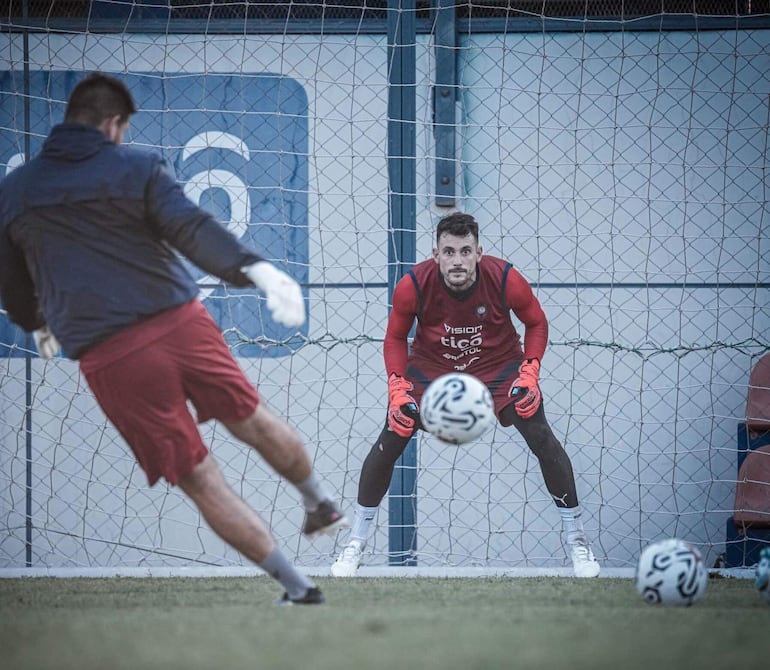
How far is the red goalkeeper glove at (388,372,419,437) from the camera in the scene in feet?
17.6

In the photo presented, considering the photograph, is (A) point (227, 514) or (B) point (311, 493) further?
(B) point (311, 493)

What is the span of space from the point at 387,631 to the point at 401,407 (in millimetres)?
2515

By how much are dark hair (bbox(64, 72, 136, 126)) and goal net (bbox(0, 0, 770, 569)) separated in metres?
2.81

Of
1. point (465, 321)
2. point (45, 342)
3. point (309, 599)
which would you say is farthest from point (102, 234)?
point (465, 321)

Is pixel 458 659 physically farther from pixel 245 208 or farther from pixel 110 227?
pixel 245 208

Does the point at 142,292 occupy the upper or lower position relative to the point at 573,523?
upper

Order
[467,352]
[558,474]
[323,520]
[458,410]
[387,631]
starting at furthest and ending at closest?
[467,352] → [558,474] → [458,410] → [323,520] → [387,631]

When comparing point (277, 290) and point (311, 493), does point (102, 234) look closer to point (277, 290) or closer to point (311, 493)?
point (277, 290)

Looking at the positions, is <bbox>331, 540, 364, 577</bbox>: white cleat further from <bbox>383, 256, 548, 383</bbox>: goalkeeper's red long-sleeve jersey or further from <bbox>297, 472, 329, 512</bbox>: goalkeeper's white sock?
<bbox>297, 472, 329, 512</bbox>: goalkeeper's white sock

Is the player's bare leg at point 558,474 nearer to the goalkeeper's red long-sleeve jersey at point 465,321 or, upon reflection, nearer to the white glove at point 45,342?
the goalkeeper's red long-sleeve jersey at point 465,321

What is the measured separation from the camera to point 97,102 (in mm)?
3613

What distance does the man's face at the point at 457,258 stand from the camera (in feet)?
17.4

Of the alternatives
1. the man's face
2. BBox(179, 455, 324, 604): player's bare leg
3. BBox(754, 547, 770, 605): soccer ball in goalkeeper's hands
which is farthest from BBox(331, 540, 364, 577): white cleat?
BBox(754, 547, 770, 605): soccer ball in goalkeeper's hands

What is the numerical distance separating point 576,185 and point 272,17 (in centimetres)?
216
